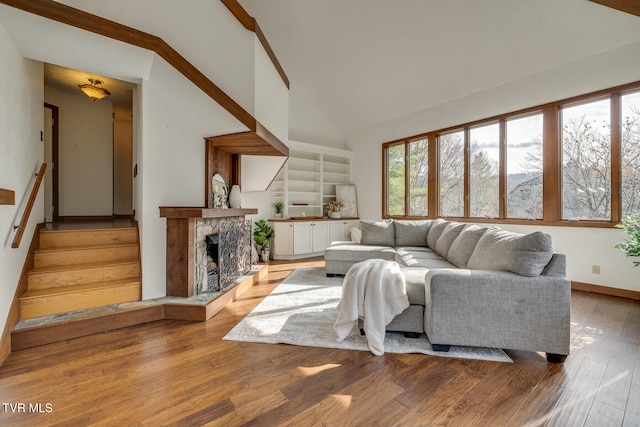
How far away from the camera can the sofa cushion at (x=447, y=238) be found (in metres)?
3.36

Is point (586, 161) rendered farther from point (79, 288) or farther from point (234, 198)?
point (79, 288)

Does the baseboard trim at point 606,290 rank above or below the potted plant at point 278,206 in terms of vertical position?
below

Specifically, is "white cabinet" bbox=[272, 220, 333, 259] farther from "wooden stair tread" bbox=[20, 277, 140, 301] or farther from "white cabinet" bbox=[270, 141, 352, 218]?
"wooden stair tread" bbox=[20, 277, 140, 301]

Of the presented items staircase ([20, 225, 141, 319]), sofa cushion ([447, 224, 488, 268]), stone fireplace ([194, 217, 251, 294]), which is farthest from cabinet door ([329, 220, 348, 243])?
staircase ([20, 225, 141, 319])

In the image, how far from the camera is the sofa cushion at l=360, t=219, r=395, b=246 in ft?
14.3

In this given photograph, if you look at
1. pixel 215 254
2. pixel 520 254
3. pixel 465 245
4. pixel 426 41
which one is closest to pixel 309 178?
pixel 426 41

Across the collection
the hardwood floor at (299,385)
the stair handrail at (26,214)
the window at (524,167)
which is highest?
the window at (524,167)

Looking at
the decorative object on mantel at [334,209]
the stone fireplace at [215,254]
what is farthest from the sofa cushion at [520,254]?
the decorative object on mantel at [334,209]

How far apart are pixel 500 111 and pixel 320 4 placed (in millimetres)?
3144

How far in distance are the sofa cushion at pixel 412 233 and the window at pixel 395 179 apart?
145 cm

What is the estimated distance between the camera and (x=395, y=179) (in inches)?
234

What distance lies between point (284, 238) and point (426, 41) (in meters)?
4.02

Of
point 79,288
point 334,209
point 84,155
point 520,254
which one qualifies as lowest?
point 79,288

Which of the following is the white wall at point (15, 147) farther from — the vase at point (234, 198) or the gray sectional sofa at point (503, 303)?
the gray sectional sofa at point (503, 303)
